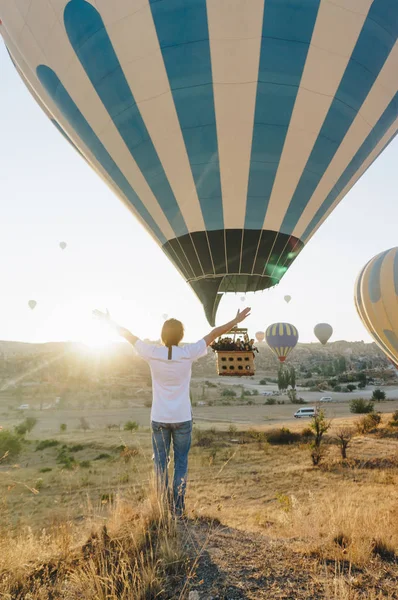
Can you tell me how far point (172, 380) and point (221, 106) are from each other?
571 centimetres

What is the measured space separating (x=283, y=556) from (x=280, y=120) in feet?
22.2

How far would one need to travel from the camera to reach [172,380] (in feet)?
9.74

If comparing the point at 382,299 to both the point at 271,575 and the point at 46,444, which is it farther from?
the point at 46,444

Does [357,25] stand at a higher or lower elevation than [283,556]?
higher

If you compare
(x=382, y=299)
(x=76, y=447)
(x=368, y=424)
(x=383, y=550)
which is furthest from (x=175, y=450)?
(x=368, y=424)

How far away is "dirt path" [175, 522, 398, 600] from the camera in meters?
2.03

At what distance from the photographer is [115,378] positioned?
2633 inches

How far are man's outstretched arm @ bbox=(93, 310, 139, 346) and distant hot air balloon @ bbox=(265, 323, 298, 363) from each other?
33398mm

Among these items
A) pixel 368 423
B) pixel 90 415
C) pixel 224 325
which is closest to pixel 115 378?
pixel 90 415

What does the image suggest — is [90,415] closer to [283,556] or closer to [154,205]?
[154,205]

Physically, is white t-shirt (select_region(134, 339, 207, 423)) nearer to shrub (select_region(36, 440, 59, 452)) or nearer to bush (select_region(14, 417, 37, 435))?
shrub (select_region(36, 440, 59, 452))

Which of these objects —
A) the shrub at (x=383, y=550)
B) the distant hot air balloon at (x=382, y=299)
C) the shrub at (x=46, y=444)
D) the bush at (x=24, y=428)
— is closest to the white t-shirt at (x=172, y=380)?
the shrub at (x=383, y=550)

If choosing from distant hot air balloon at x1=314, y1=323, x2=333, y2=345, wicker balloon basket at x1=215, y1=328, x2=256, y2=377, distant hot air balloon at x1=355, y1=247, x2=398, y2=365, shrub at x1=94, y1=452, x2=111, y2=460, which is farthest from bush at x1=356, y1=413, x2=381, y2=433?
distant hot air balloon at x1=314, y1=323, x2=333, y2=345

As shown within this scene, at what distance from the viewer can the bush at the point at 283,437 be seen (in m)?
21.4
